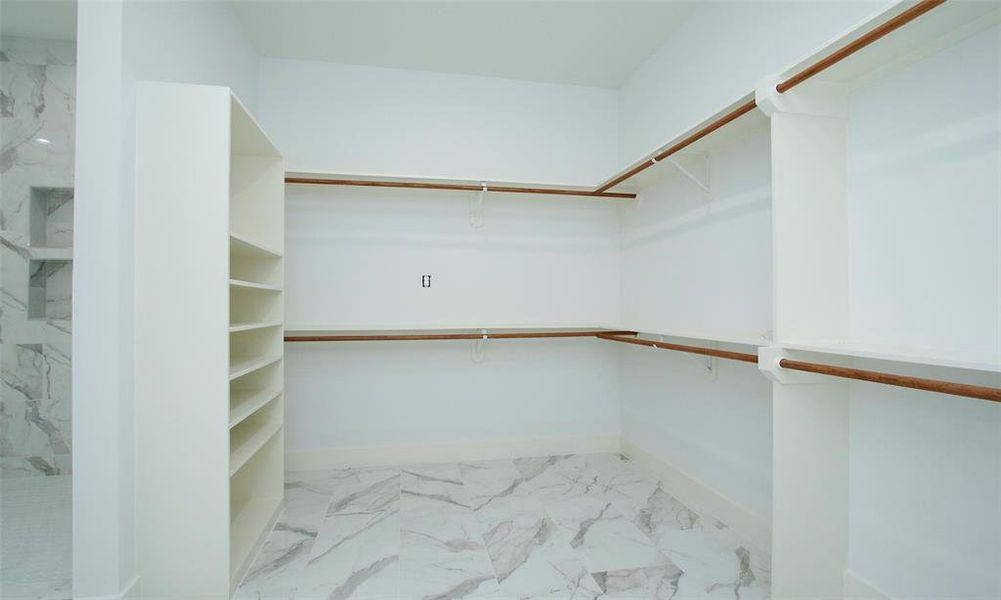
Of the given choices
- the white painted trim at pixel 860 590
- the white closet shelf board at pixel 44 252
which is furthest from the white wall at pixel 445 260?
the white painted trim at pixel 860 590

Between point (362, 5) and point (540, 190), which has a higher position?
point (362, 5)

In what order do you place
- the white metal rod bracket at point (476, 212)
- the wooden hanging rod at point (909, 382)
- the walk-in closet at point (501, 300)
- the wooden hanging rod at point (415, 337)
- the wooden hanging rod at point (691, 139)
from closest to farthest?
the wooden hanging rod at point (909, 382) → the walk-in closet at point (501, 300) → the wooden hanging rod at point (691, 139) → the wooden hanging rod at point (415, 337) → the white metal rod bracket at point (476, 212)

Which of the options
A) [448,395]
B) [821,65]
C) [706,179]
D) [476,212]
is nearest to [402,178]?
[476,212]

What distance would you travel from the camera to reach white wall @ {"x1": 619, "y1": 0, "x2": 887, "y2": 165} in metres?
1.67

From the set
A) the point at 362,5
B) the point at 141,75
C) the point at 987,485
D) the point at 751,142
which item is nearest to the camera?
the point at 987,485

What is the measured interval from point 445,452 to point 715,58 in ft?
9.06

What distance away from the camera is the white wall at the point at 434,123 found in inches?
112

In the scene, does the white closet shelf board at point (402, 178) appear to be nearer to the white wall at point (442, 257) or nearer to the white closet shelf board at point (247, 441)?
the white wall at point (442, 257)

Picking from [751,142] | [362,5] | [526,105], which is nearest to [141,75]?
[362,5]

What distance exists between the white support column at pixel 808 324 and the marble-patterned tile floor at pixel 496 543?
0.99 ft

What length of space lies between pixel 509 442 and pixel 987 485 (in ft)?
7.58

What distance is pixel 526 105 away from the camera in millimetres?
3123

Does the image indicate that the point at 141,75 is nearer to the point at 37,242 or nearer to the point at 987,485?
the point at 37,242

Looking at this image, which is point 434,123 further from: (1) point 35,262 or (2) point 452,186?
(1) point 35,262
